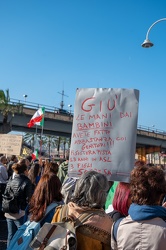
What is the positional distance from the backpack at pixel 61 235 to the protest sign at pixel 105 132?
145cm

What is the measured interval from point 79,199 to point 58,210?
309mm

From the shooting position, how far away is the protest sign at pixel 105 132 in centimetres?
390

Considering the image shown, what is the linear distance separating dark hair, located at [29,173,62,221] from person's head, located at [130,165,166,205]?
1.22m

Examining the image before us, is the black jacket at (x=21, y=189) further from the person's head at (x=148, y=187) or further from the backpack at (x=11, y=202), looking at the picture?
the person's head at (x=148, y=187)

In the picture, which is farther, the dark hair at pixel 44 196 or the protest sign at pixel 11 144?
the protest sign at pixel 11 144

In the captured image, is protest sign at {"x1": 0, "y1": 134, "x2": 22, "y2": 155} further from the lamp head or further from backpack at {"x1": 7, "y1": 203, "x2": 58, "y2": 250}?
backpack at {"x1": 7, "y1": 203, "x2": 58, "y2": 250}

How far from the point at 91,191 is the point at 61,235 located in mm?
423

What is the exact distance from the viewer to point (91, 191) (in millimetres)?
2629

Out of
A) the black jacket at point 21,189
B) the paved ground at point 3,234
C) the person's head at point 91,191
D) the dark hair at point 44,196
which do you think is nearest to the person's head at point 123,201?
the person's head at point 91,191

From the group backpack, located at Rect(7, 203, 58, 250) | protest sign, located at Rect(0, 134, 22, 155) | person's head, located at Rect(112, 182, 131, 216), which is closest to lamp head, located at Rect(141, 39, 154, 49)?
protest sign, located at Rect(0, 134, 22, 155)

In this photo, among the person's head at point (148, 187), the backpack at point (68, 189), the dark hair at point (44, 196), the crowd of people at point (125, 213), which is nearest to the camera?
the crowd of people at point (125, 213)

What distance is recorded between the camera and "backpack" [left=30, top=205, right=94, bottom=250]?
237cm

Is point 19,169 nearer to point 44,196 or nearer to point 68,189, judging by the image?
point 68,189

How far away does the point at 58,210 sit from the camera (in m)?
2.84
